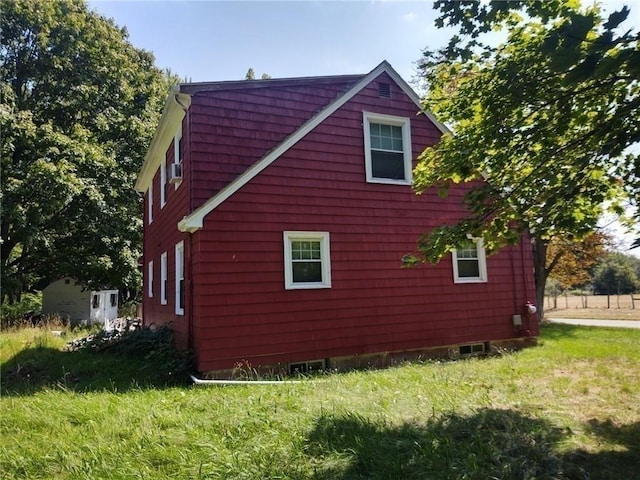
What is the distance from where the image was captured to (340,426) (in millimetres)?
4746

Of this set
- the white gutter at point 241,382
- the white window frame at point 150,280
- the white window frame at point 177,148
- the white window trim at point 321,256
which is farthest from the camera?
the white window frame at point 150,280

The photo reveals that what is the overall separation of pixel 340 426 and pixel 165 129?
871 cm

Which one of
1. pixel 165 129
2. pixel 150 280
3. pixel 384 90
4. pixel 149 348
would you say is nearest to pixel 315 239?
pixel 384 90

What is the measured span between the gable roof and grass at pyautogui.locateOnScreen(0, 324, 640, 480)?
9.38ft

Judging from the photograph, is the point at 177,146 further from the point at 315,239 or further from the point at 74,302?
the point at 74,302

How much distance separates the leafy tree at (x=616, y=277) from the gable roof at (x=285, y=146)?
52709mm

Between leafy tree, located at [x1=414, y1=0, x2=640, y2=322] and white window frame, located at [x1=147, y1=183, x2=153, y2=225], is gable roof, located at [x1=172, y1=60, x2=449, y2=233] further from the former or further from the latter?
white window frame, located at [x1=147, y1=183, x2=153, y2=225]

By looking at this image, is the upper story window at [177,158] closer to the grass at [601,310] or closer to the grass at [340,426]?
the grass at [340,426]

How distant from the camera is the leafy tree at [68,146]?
17.9 meters

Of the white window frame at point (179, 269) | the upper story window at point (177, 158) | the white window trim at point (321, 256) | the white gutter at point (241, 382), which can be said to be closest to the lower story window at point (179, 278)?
the white window frame at point (179, 269)

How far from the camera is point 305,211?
9.03 metres

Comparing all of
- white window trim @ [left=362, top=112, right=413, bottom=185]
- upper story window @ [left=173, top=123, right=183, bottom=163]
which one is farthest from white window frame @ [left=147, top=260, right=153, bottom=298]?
white window trim @ [left=362, top=112, right=413, bottom=185]

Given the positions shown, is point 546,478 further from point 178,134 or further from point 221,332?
point 178,134

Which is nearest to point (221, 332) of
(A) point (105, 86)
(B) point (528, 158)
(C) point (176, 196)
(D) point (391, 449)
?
(C) point (176, 196)
